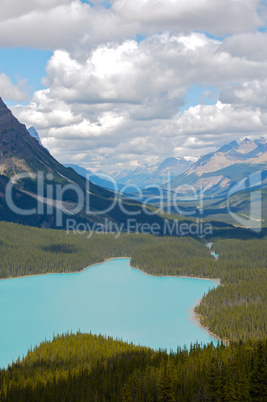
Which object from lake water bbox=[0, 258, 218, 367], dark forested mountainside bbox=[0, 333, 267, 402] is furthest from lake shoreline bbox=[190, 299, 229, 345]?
dark forested mountainside bbox=[0, 333, 267, 402]

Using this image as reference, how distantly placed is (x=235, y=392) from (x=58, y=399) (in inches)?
1294

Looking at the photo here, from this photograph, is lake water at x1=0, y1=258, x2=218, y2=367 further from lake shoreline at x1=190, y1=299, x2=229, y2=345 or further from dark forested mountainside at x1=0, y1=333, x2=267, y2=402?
dark forested mountainside at x1=0, y1=333, x2=267, y2=402

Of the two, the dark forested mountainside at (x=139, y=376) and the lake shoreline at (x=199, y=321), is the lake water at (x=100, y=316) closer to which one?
the lake shoreline at (x=199, y=321)

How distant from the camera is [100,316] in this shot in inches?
6152

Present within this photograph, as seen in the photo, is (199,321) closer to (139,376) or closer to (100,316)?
(100,316)

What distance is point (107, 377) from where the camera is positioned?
86.6 m

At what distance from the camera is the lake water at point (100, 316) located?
12925 centimetres

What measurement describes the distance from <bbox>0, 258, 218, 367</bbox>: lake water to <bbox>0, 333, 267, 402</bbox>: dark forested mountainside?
74.0 feet

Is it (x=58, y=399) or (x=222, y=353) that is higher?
(x=222, y=353)

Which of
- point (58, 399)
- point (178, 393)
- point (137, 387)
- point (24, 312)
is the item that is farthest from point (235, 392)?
point (24, 312)

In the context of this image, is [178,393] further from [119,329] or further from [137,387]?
[119,329]

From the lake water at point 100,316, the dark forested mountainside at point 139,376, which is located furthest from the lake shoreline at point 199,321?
the dark forested mountainside at point 139,376

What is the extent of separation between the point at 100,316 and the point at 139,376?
72791 mm

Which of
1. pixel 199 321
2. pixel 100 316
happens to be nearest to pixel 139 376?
pixel 199 321
